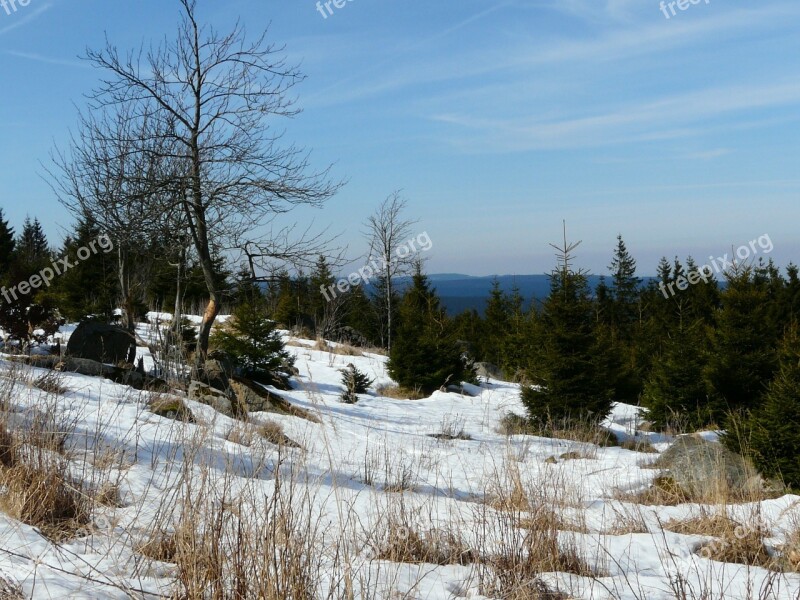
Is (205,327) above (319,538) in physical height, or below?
above

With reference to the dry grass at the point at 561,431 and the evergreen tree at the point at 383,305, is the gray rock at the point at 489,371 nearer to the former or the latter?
the dry grass at the point at 561,431

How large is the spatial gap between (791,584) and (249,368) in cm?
1129

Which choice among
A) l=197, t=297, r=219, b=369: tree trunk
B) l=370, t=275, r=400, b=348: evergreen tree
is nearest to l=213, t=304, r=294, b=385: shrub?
l=197, t=297, r=219, b=369: tree trunk

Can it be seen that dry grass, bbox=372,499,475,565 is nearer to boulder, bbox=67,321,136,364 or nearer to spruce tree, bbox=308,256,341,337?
boulder, bbox=67,321,136,364

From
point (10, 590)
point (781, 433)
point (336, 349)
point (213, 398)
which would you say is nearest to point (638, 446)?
point (781, 433)

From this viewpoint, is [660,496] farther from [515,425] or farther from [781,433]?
[515,425]

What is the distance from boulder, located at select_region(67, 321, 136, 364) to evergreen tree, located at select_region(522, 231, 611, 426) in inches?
293

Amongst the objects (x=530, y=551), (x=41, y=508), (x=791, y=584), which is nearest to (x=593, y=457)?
(x=791, y=584)

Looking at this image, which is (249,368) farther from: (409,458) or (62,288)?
(62,288)

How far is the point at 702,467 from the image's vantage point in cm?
620

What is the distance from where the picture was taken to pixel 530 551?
3051 mm

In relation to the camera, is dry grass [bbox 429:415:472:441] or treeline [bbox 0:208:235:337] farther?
treeline [bbox 0:208:235:337]

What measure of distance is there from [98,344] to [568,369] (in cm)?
838

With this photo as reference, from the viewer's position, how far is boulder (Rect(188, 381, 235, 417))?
7926 millimetres
